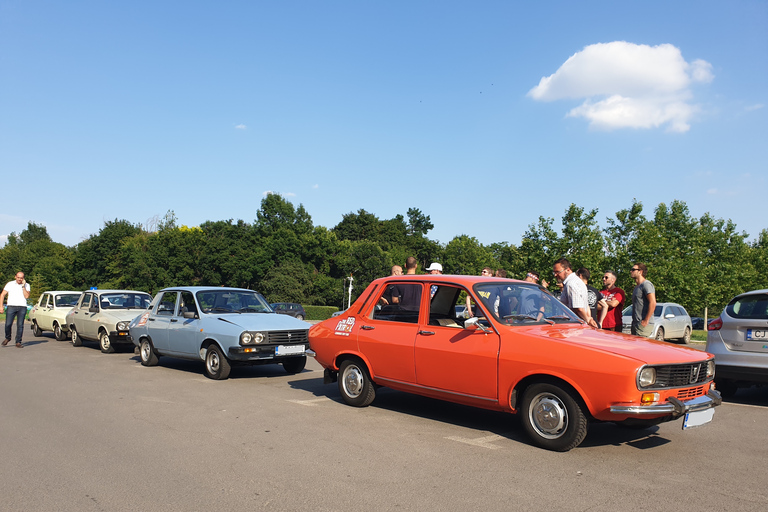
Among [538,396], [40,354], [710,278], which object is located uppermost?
[710,278]

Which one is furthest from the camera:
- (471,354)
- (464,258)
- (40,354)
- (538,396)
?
(464,258)

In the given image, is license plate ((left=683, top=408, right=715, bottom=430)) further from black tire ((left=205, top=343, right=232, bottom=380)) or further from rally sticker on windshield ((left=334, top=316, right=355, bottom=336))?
black tire ((left=205, top=343, right=232, bottom=380))

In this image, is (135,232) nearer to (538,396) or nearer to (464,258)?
(464,258)

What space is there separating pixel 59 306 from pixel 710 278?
48.6 m

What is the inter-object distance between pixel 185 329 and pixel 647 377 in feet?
28.0

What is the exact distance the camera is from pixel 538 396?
5797mm

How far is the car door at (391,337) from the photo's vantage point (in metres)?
7.08

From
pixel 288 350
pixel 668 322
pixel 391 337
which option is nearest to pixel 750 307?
→ pixel 391 337

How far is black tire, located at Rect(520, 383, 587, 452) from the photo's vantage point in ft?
18.0

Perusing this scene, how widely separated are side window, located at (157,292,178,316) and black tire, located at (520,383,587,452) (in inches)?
325

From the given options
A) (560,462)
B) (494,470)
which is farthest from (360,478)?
(560,462)

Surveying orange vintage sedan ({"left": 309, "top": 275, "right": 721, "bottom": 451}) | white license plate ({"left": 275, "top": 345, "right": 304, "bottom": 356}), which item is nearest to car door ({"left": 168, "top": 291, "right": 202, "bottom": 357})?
white license plate ({"left": 275, "top": 345, "right": 304, "bottom": 356})

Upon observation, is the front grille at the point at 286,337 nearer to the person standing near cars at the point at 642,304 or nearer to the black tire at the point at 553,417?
the black tire at the point at 553,417

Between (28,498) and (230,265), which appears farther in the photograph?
(230,265)
